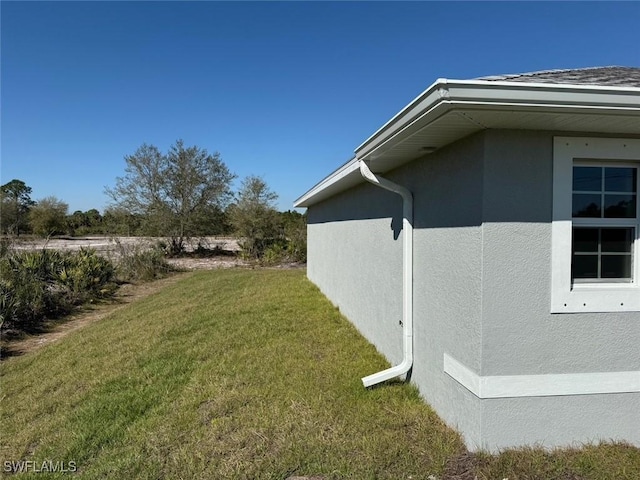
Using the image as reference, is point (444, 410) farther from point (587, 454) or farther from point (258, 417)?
point (258, 417)

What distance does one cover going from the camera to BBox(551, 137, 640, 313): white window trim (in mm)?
3129

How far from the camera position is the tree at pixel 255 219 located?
24828mm

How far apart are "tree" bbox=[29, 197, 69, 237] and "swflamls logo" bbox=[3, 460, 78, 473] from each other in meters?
46.3

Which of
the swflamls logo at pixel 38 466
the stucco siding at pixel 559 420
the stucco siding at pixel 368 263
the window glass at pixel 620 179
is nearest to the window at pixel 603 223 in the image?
the window glass at pixel 620 179

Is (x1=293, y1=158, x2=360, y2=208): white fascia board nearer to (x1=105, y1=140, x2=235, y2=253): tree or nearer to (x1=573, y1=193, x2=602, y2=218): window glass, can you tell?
(x1=573, y1=193, x2=602, y2=218): window glass

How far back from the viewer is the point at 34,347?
327 inches

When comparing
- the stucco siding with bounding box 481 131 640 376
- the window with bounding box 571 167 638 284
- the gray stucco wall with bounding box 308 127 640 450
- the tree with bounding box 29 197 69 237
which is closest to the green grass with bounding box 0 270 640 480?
the gray stucco wall with bounding box 308 127 640 450

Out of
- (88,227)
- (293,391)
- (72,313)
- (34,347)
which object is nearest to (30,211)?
(88,227)

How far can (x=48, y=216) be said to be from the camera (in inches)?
1837

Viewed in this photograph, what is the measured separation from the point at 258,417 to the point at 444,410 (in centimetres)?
169

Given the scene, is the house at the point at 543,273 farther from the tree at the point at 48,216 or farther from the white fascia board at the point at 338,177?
the tree at the point at 48,216

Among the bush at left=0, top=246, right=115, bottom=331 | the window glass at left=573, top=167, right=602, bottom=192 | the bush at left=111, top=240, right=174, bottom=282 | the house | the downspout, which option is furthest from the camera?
the bush at left=111, top=240, right=174, bottom=282

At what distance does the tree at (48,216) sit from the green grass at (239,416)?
44.2 metres

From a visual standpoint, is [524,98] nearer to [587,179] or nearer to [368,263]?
[587,179]
